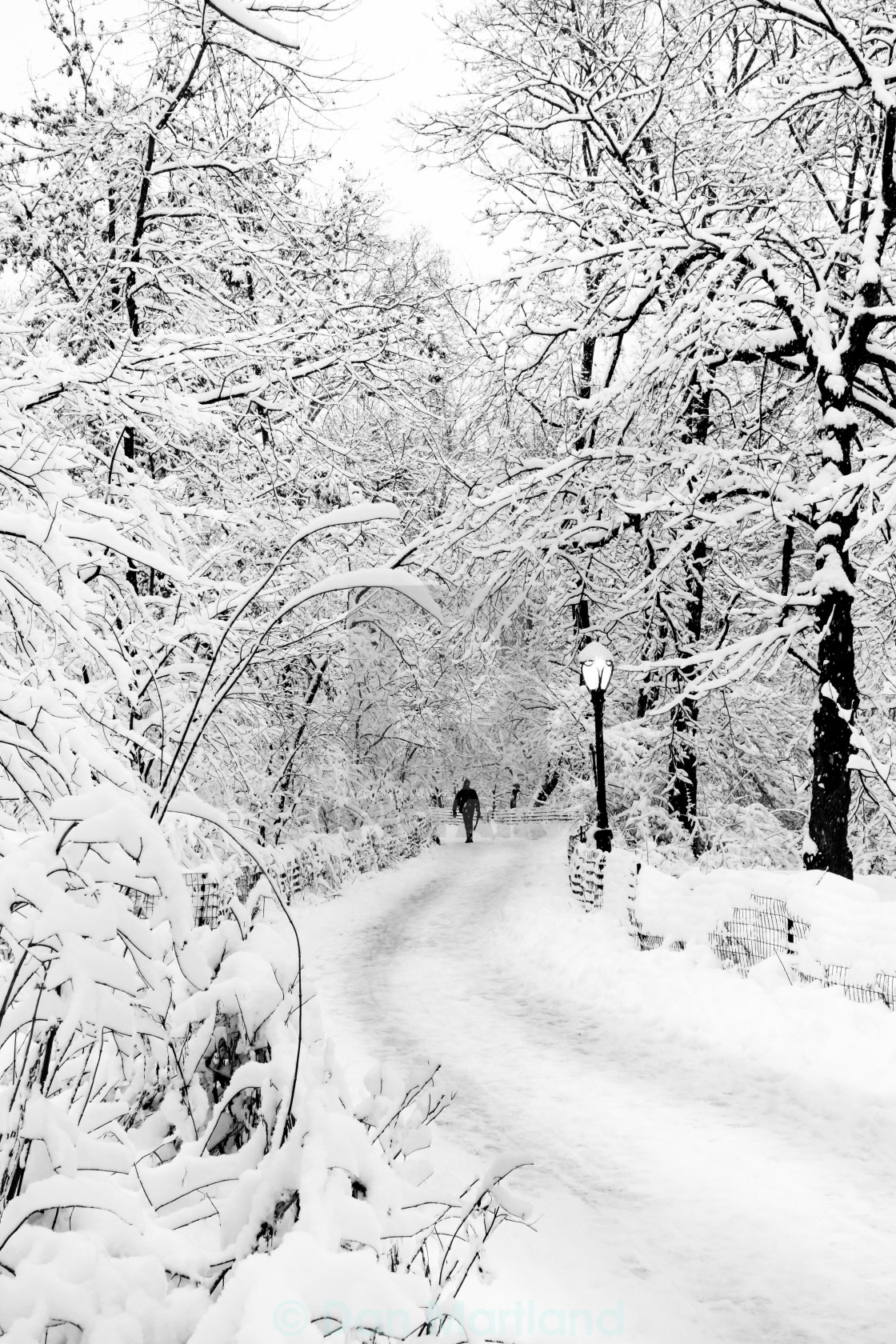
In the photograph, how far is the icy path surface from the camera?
414cm

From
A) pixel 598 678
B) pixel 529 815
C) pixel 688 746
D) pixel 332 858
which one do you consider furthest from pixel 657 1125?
pixel 529 815

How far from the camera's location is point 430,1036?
8609 millimetres

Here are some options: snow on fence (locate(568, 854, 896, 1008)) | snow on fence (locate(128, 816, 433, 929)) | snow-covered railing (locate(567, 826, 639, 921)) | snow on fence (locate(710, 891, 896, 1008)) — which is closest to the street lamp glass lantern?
snow-covered railing (locate(567, 826, 639, 921))

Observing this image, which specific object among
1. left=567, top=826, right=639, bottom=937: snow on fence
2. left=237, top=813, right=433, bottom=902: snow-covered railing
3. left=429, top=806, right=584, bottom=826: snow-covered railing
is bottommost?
left=429, top=806, right=584, bottom=826: snow-covered railing

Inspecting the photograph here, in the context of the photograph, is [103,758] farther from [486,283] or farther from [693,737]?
[693,737]

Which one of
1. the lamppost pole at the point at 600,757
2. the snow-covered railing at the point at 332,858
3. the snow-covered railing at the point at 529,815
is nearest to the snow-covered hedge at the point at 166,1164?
the lamppost pole at the point at 600,757

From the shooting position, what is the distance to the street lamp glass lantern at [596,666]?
45.7 ft

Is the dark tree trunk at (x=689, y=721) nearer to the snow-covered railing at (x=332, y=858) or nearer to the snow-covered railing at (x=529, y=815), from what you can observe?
the snow-covered railing at (x=332, y=858)

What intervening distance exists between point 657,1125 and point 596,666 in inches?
321

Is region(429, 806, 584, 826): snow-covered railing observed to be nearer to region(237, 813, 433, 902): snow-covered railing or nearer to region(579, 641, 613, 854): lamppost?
region(237, 813, 433, 902): snow-covered railing

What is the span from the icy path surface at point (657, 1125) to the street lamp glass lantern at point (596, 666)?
11.4ft

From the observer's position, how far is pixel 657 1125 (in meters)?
6.38

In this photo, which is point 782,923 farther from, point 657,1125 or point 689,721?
point 689,721

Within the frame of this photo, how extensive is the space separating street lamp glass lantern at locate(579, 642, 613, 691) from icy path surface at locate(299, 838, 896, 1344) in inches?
137
